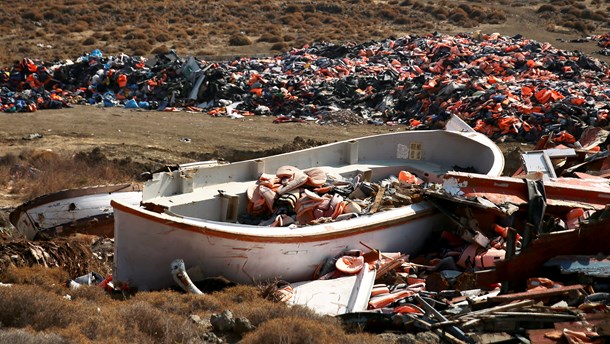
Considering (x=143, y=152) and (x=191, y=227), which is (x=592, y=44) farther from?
(x=191, y=227)

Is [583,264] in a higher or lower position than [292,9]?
higher

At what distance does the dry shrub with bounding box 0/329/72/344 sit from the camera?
705 centimetres

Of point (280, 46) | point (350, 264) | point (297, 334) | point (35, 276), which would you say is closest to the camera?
point (297, 334)

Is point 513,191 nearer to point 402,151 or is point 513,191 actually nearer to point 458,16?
point 402,151

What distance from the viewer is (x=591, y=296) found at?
896 centimetres

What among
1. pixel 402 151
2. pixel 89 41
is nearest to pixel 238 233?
pixel 402 151

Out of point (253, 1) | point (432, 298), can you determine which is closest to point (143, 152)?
point (432, 298)

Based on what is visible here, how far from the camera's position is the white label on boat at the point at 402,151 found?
14.5 meters

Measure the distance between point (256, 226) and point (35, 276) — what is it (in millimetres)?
2527

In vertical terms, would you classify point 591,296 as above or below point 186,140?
above

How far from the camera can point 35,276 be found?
9.84 meters

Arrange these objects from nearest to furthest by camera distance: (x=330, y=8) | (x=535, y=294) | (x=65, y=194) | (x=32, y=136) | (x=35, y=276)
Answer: (x=535, y=294) < (x=35, y=276) < (x=65, y=194) < (x=32, y=136) < (x=330, y=8)

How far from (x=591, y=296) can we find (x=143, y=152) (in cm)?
1240

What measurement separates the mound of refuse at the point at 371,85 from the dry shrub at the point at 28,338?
15.8 m
